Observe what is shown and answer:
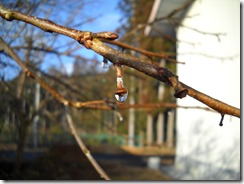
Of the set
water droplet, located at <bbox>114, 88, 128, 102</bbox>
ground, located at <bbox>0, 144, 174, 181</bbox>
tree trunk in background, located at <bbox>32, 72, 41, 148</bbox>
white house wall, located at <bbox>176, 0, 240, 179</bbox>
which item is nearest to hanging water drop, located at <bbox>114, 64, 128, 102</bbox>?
water droplet, located at <bbox>114, 88, 128, 102</bbox>

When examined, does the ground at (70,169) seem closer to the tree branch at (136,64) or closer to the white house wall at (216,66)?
the white house wall at (216,66)

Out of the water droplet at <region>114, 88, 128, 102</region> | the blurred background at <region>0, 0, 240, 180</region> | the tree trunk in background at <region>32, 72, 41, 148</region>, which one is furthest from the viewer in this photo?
the tree trunk in background at <region>32, 72, 41, 148</region>

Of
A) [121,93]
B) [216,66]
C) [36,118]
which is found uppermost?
[216,66]

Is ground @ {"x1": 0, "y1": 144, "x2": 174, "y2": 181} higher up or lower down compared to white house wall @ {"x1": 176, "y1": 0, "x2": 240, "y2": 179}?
lower down

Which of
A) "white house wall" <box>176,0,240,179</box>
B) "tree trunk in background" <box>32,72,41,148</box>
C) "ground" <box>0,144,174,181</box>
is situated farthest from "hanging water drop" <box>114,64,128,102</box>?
"tree trunk in background" <box>32,72,41,148</box>

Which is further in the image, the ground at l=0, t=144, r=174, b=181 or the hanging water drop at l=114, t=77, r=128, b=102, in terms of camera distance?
the ground at l=0, t=144, r=174, b=181

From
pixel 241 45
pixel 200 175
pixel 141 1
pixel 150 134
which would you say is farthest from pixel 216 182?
pixel 150 134

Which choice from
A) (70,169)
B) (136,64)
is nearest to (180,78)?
(136,64)

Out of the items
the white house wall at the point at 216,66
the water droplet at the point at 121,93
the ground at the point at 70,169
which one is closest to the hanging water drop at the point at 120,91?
the water droplet at the point at 121,93

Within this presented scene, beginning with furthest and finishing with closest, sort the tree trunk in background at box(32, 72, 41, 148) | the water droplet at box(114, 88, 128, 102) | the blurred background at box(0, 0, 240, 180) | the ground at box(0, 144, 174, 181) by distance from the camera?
the tree trunk in background at box(32, 72, 41, 148)
the ground at box(0, 144, 174, 181)
the blurred background at box(0, 0, 240, 180)
the water droplet at box(114, 88, 128, 102)

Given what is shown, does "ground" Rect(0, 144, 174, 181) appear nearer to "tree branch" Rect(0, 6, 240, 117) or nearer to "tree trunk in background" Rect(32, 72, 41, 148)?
"tree trunk in background" Rect(32, 72, 41, 148)

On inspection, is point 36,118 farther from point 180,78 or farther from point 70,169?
point 180,78
